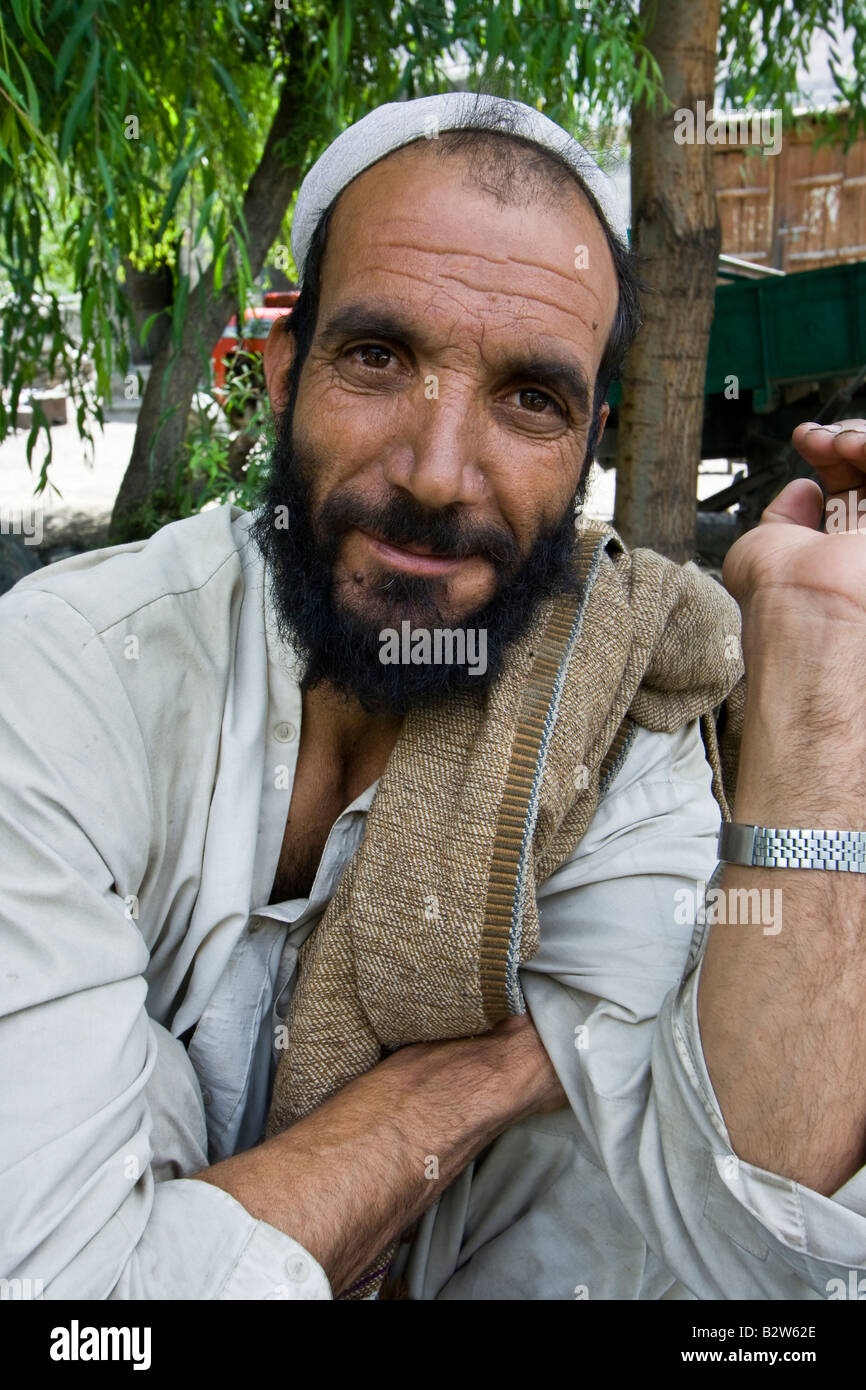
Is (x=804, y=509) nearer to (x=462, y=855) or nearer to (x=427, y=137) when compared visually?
(x=462, y=855)

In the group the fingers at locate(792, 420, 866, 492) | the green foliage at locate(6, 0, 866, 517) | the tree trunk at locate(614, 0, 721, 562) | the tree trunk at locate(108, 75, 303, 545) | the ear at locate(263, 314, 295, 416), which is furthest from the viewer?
the tree trunk at locate(108, 75, 303, 545)

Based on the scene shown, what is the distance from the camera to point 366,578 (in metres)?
1.93

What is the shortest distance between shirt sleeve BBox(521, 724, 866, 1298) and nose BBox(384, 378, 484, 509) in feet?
2.24

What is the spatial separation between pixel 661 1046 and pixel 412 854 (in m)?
0.49

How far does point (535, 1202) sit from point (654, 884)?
0.67m

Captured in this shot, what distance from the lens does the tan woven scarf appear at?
6.10 ft

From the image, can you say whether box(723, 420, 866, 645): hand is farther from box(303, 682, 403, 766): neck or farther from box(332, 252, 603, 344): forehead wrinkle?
box(303, 682, 403, 766): neck

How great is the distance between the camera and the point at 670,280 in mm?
4516

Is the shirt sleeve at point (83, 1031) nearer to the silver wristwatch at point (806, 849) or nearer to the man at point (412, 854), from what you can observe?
the man at point (412, 854)

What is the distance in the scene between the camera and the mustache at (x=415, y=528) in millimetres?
1863

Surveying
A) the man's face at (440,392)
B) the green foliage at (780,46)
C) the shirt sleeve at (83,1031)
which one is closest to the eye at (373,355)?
the man's face at (440,392)

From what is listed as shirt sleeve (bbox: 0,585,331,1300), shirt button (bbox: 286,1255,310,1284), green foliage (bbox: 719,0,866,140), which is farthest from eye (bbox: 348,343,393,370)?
green foliage (bbox: 719,0,866,140)

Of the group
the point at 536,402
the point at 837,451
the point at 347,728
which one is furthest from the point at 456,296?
the point at 347,728

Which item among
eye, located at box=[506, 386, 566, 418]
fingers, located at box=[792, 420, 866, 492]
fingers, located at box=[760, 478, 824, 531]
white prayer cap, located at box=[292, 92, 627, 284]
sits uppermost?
white prayer cap, located at box=[292, 92, 627, 284]
